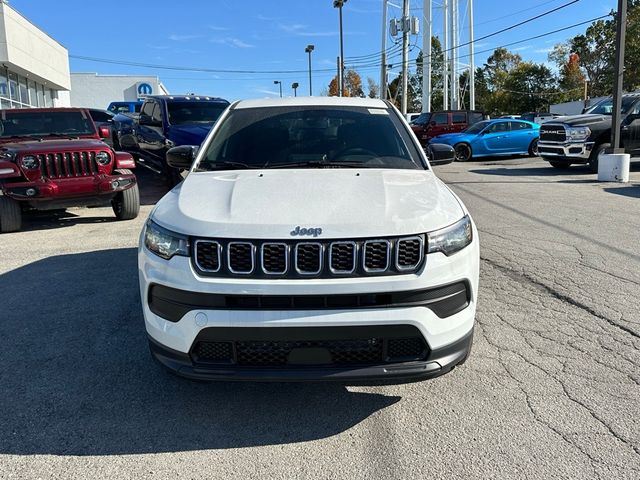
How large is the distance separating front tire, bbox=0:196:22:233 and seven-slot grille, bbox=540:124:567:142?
1329 centimetres

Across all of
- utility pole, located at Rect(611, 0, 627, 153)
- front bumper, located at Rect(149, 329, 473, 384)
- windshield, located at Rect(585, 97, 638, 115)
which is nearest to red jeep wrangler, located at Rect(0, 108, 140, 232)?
front bumper, located at Rect(149, 329, 473, 384)

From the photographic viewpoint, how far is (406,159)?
3994mm

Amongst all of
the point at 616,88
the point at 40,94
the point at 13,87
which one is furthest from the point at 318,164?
the point at 40,94

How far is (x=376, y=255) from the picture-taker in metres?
2.62

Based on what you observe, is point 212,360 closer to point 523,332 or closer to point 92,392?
point 92,392

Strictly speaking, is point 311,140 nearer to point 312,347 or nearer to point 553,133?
point 312,347

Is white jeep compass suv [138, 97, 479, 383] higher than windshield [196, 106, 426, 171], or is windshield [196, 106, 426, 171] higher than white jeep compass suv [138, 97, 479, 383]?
windshield [196, 106, 426, 171]

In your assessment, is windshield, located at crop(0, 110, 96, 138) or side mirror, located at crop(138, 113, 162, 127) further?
side mirror, located at crop(138, 113, 162, 127)

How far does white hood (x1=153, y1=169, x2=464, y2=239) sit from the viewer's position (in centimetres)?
267

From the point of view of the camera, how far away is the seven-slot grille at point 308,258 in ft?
8.52

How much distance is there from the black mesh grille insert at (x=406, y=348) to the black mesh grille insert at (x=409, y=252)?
0.37 metres

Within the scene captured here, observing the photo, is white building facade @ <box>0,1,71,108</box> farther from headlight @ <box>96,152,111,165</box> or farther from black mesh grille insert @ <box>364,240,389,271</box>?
black mesh grille insert @ <box>364,240,389,271</box>

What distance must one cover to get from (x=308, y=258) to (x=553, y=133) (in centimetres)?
1443

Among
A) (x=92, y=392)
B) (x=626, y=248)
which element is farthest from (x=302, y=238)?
(x=626, y=248)
